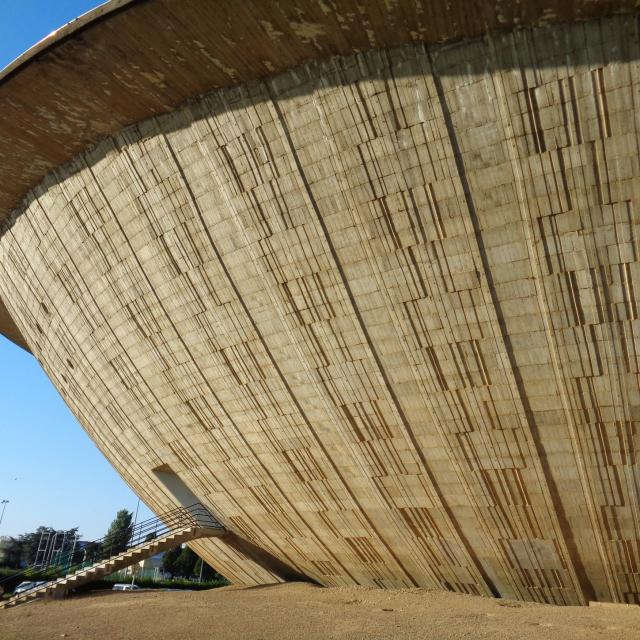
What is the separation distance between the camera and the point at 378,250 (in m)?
7.10

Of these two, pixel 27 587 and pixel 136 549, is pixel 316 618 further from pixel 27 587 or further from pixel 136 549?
pixel 27 587

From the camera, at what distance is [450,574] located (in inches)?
372

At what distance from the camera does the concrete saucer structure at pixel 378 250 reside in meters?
6.06

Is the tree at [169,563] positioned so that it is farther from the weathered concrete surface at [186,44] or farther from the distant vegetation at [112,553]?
the weathered concrete surface at [186,44]

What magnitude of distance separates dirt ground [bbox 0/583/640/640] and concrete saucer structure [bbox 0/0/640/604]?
25.2 inches

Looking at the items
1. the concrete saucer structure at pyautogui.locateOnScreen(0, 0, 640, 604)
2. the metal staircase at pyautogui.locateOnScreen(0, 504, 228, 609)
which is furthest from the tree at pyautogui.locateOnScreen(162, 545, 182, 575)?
the concrete saucer structure at pyautogui.locateOnScreen(0, 0, 640, 604)

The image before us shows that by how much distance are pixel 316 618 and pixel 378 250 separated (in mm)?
5630

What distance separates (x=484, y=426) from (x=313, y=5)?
224 inches

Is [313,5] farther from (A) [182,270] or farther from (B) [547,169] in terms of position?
(A) [182,270]

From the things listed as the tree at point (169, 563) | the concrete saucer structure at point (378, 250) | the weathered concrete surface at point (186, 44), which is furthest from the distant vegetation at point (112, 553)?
the weathered concrete surface at point (186, 44)

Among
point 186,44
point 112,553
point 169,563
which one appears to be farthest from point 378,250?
point 169,563

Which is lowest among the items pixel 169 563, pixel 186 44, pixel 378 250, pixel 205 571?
pixel 205 571

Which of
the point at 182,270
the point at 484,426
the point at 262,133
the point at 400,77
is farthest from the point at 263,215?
the point at 484,426

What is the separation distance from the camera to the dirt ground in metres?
7.17
